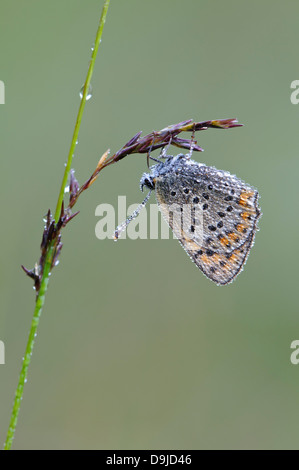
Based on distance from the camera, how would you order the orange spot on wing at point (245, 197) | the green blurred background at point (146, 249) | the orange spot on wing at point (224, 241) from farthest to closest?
1. the green blurred background at point (146, 249)
2. the orange spot on wing at point (224, 241)
3. the orange spot on wing at point (245, 197)

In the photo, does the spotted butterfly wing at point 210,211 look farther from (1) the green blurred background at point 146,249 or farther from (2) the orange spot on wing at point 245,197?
(1) the green blurred background at point 146,249

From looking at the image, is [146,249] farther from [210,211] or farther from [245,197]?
[245,197]

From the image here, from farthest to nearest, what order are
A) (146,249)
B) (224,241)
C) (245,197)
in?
1. (146,249)
2. (224,241)
3. (245,197)

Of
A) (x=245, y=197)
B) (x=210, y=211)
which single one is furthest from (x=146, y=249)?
(x=245, y=197)

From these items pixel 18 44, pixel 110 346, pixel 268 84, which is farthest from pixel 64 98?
pixel 110 346

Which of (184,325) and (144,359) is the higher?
(184,325)

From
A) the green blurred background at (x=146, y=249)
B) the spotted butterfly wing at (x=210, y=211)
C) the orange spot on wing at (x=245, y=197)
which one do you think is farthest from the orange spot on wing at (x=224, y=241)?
the green blurred background at (x=146, y=249)

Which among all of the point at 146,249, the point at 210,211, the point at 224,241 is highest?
the point at 146,249
